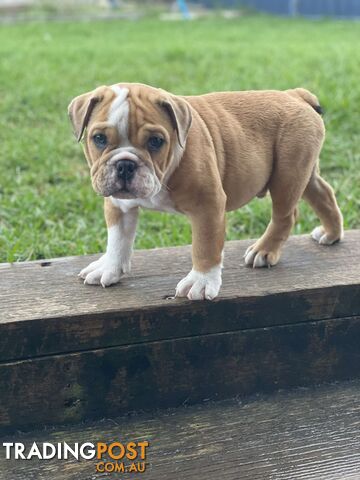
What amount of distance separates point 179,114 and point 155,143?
0.43 ft

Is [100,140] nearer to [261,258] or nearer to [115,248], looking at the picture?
[115,248]

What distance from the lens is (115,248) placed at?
280cm

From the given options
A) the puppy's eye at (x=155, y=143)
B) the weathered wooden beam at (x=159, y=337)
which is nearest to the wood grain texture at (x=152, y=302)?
the weathered wooden beam at (x=159, y=337)

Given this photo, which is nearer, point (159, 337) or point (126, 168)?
point (126, 168)

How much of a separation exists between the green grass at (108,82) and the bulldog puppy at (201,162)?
42.3 inches

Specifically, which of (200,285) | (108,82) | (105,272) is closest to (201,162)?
(200,285)

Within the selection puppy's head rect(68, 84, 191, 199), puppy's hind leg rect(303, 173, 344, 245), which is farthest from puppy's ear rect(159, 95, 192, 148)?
puppy's hind leg rect(303, 173, 344, 245)

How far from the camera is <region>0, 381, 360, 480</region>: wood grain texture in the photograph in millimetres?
2309

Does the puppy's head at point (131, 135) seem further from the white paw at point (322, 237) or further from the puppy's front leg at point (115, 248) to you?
the white paw at point (322, 237)

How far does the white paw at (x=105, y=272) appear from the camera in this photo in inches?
109

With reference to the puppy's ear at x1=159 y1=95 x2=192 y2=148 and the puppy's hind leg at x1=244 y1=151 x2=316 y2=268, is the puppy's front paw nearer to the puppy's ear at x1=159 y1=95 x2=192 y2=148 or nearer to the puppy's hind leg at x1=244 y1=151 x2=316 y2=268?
the puppy's hind leg at x1=244 y1=151 x2=316 y2=268

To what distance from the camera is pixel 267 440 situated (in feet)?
8.13

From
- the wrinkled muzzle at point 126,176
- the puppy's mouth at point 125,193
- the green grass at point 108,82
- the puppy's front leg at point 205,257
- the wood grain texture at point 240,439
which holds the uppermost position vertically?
the wrinkled muzzle at point 126,176

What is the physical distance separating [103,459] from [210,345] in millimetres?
550
